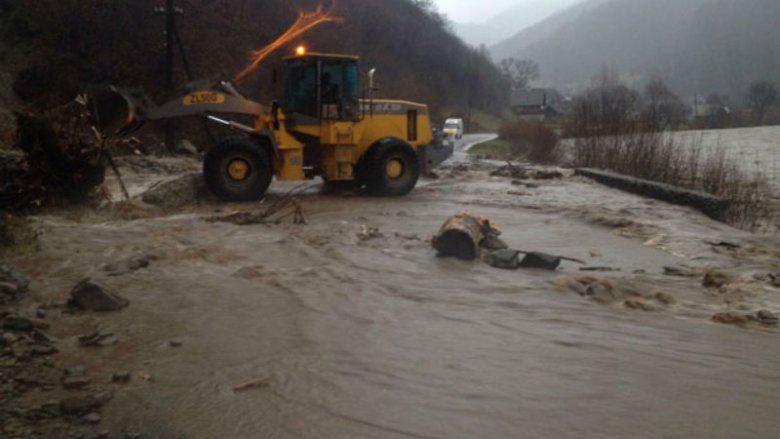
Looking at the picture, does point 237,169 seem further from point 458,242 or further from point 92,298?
point 92,298

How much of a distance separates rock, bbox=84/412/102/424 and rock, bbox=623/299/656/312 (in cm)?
490

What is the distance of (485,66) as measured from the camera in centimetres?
10669

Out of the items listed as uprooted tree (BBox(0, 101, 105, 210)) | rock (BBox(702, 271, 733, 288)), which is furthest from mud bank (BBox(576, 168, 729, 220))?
uprooted tree (BBox(0, 101, 105, 210))

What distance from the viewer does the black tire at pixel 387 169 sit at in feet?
53.3

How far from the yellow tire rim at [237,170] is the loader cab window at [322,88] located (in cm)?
168

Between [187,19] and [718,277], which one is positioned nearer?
[718,277]

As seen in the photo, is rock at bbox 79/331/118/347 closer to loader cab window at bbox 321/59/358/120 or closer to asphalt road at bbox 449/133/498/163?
loader cab window at bbox 321/59/358/120

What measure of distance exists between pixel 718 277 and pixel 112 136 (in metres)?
8.75

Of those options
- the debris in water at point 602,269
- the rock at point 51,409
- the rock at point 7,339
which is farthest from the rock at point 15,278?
the debris in water at point 602,269

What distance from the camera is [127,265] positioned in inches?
318

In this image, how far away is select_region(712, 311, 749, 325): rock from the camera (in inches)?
268

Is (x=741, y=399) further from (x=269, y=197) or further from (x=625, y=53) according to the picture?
(x=625, y=53)

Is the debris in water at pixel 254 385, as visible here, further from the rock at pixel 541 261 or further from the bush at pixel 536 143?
the bush at pixel 536 143

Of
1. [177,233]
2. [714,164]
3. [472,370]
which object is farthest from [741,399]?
[714,164]
